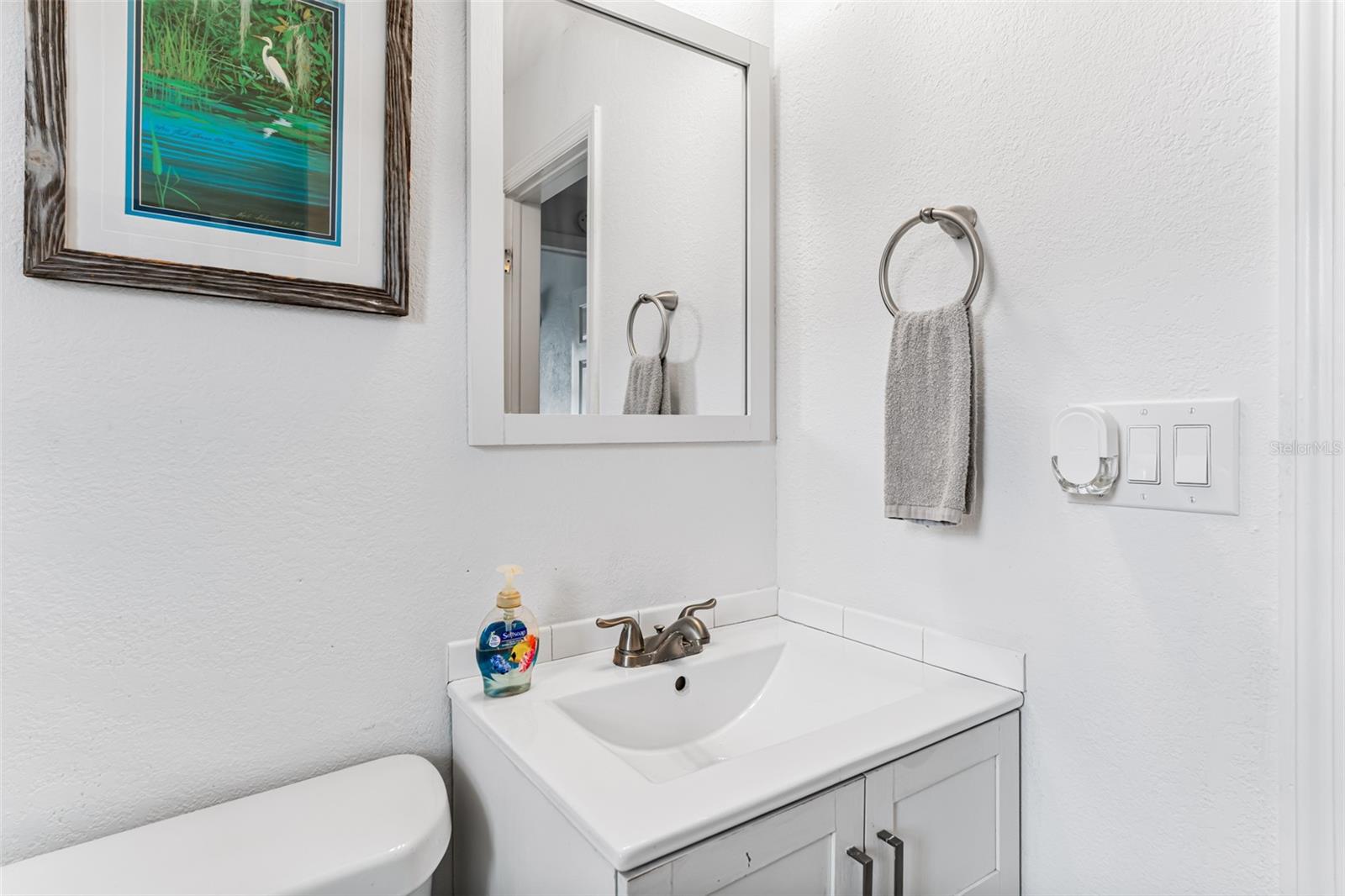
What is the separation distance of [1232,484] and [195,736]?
1307mm

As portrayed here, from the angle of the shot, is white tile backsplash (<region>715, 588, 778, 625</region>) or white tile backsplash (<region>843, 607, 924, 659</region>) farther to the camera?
white tile backsplash (<region>715, 588, 778, 625</region>)

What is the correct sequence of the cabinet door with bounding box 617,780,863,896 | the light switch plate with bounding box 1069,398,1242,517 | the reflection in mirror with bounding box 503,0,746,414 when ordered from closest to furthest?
the cabinet door with bounding box 617,780,863,896
the light switch plate with bounding box 1069,398,1242,517
the reflection in mirror with bounding box 503,0,746,414

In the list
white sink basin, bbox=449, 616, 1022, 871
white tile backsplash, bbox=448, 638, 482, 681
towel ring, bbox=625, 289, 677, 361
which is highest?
towel ring, bbox=625, 289, 677, 361

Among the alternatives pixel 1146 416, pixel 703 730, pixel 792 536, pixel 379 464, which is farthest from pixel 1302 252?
pixel 379 464

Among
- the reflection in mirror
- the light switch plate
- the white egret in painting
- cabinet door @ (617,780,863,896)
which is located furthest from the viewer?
the reflection in mirror

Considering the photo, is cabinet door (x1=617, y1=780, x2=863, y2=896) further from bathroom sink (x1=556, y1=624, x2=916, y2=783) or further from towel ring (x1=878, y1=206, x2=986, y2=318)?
towel ring (x1=878, y1=206, x2=986, y2=318)

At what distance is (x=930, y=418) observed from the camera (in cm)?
108

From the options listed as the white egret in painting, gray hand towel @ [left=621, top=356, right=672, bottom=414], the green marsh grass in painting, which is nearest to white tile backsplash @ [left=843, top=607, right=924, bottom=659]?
gray hand towel @ [left=621, top=356, right=672, bottom=414]

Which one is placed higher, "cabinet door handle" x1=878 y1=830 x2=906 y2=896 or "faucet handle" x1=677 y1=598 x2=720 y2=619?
"faucet handle" x1=677 y1=598 x2=720 y2=619

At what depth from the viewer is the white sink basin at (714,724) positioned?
0.73 m

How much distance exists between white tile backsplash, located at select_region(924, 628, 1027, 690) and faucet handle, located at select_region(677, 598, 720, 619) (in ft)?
1.19

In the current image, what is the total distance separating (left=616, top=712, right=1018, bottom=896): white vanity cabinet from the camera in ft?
2.36

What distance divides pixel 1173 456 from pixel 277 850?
1.15m

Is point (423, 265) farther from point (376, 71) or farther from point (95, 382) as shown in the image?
point (95, 382)
